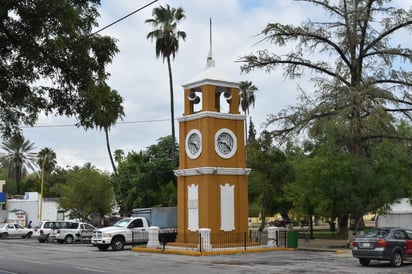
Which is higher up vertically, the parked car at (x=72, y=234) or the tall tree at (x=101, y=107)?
the tall tree at (x=101, y=107)

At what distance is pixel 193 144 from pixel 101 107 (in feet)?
59.5

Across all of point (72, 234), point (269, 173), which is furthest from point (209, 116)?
point (72, 234)

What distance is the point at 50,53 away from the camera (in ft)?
43.2

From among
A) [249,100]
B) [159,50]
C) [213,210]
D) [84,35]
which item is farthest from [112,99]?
[249,100]

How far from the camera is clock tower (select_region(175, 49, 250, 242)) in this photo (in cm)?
3036

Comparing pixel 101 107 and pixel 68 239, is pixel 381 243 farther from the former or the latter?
pixel 68 239

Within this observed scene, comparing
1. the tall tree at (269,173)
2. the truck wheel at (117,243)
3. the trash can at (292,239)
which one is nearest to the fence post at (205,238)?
the trash can at (292,239)

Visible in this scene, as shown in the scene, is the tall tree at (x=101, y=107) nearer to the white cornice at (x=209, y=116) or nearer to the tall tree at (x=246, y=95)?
the white cornice at (x=209, y=116)

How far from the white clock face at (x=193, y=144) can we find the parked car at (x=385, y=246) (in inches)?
432

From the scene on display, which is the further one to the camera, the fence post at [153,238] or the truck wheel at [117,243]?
the truck wheel at [117,243]

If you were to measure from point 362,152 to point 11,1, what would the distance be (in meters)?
26.1

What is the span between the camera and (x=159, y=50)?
50.2m

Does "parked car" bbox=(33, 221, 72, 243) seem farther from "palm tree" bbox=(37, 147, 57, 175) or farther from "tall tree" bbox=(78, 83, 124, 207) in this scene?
"palm tree" bbox=(37, 147, 57, 175)

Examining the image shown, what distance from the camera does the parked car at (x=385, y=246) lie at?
72.6ft
